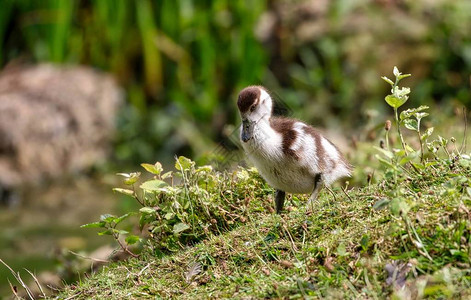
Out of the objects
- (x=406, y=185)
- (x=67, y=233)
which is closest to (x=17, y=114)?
(x=67, y=233)

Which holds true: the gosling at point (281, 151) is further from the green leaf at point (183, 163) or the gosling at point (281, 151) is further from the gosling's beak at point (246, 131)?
the green leaf at point (183, 163)

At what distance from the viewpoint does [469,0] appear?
13570 millimetres

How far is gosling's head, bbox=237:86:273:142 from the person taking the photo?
547 cm

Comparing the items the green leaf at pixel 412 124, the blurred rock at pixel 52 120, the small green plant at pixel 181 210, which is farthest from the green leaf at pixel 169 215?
the blurred rock at pixel 52 120

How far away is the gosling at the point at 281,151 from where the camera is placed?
5.41 metres

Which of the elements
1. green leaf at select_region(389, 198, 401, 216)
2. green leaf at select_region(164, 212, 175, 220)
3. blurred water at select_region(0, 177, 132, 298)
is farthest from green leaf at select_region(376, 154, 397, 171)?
blurred water at select_region(0, 177, 132, 298)

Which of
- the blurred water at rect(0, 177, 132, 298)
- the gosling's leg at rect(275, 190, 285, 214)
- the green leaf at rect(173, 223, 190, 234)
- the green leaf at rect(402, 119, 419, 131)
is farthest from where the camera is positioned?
the blurred water at rect(0, 177, 132, 298)

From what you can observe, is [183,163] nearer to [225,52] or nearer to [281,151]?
[281,151]

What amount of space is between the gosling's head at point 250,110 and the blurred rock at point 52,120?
7.34 m

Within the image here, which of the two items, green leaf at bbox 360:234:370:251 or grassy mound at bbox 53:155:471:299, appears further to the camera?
green leaf at bbox 360:234:370:251

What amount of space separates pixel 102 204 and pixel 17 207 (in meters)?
1.23

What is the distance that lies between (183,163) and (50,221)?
6.01 m

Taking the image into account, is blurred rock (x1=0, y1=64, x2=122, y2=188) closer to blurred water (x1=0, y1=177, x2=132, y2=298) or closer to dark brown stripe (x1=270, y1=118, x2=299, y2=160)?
blurred water (x1=0, y1=177, x2=132, y2=298)

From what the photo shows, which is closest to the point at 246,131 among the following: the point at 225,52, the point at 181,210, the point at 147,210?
the point at 181,210
